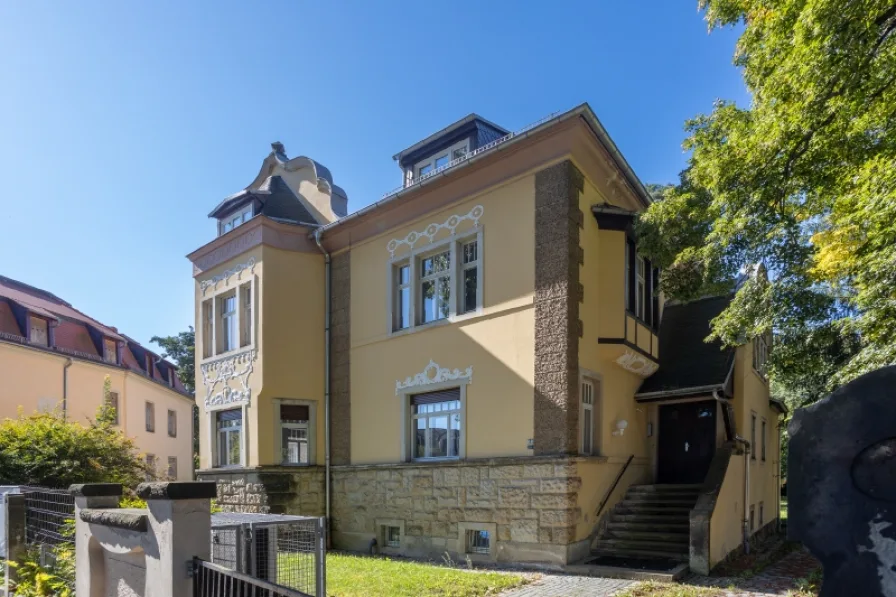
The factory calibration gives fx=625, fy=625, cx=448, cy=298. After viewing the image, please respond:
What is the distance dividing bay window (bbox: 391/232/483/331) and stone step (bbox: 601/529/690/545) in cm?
497

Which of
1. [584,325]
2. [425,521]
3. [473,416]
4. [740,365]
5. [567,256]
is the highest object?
[567,256]

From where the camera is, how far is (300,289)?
51.6 feet

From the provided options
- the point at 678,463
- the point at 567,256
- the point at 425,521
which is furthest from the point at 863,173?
the point at 425,521

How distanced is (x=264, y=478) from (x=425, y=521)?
4.10 meters

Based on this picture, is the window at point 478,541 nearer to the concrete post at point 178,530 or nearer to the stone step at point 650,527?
the stone step at point 650,527

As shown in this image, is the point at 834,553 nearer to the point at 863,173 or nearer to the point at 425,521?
the point at 863,173

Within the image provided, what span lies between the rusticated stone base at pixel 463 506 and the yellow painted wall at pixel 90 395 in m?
9.88

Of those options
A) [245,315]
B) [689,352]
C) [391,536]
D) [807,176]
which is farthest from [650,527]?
[245,315]

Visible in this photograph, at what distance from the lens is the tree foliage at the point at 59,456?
45.4ft

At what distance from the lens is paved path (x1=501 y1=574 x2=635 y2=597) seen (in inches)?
345

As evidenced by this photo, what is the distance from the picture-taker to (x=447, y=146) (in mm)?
15188

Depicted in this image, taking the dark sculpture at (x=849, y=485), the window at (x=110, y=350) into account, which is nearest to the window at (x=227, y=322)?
the window at (x=110, y=350)

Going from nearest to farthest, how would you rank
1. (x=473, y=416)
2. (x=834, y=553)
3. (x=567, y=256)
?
(x=834, y=553) < (x=567, y=256) < (x=473, y=416)

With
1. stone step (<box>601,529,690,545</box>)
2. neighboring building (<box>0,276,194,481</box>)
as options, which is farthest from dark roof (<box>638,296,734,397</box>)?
neighboring building (<box>0,276,194,481</box>)
